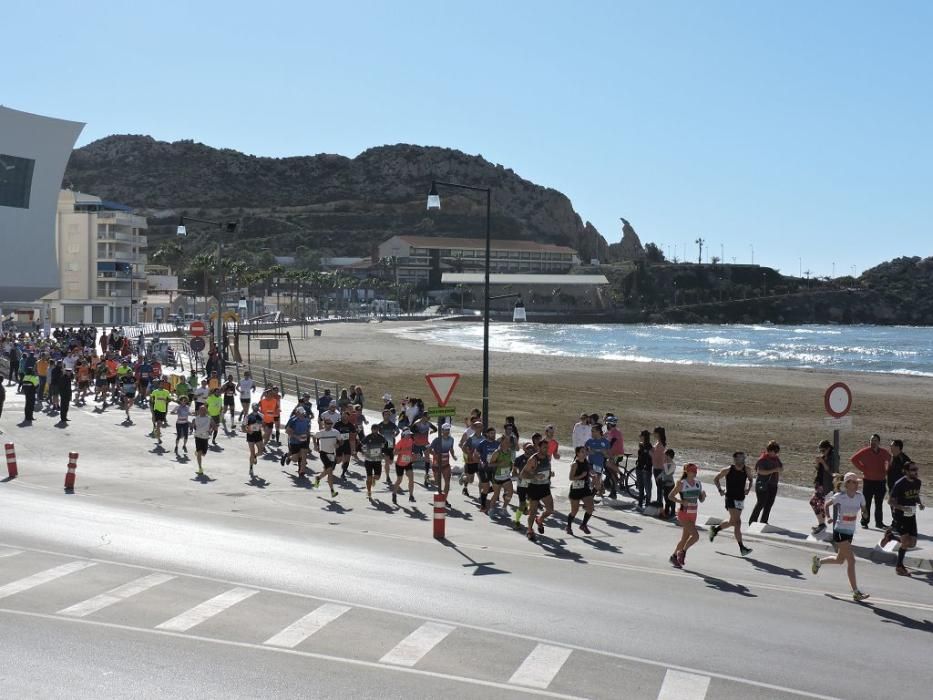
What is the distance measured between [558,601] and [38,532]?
26.1 ft

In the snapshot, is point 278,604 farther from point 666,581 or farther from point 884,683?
point 884,683

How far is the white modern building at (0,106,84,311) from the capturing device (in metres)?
68.0

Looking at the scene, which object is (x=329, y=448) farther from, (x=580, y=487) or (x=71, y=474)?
(x=580, y=487)

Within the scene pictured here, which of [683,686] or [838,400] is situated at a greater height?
[838,400]

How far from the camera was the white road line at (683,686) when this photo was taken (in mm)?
9094

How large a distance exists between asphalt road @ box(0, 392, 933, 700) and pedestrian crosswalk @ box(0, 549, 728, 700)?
0.11 ft

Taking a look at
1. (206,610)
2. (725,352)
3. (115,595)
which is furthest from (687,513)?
(725,352)

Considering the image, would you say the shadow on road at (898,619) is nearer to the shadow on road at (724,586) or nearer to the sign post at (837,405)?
the shadow on road at (724,586)

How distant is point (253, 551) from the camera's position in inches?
577

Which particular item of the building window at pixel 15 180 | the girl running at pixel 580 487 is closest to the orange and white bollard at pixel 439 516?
the girl running at pixel 580 487

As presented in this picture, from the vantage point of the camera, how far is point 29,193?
70250 mm

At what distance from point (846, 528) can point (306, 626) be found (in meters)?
6.80

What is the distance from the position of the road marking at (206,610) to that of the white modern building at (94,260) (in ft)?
301

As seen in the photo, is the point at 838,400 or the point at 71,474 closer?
the point at 838,400
